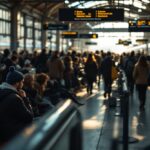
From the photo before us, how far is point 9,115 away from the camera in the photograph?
13.9ft

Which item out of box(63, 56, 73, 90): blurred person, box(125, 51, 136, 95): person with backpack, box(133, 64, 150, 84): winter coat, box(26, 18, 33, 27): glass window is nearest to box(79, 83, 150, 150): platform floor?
box(133, 64, 150, 84): winter coat

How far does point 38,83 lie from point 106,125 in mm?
2159

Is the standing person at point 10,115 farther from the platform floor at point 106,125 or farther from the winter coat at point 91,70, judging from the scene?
the winter coat at point 91,70

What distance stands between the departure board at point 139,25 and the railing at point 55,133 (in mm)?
24494

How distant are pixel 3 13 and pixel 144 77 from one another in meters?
20.0

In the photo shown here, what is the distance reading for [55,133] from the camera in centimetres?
141

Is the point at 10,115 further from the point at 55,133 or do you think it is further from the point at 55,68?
the point at 55,68

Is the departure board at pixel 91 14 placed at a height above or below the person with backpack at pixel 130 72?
above

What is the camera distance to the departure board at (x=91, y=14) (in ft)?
74.0

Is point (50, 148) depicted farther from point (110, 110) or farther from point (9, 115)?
point (110, 110)

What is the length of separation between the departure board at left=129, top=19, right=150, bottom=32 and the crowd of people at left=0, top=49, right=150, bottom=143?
215 inches

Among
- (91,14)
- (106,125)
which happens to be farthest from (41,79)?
(91,14)

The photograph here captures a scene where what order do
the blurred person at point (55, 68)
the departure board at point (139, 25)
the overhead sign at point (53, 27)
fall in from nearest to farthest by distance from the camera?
the blurred person at point (55, 68) < the departure board at point (139, 25) < the overhead sign at point (53, 27)

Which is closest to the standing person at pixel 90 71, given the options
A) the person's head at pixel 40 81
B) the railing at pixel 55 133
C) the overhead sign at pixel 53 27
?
the person's head at pixel 40 81
